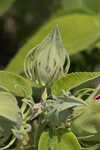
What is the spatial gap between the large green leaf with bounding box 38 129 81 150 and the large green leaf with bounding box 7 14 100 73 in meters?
0.65

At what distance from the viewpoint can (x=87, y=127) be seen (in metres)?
1.15

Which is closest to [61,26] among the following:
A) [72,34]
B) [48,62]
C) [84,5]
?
[72,34]

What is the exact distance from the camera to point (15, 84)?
3.92ft

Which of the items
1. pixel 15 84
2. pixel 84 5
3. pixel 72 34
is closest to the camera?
pixel 15 84

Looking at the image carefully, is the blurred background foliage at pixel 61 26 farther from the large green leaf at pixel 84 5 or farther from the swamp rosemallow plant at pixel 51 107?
Result: the swamp rosemallow plant at pixel 51 107

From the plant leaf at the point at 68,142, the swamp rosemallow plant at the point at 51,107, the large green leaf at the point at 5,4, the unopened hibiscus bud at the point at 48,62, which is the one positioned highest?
the large green leaf at the point at 5,4

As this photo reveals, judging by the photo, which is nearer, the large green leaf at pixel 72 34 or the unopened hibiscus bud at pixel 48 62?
the unopened hibiscus bud at pixel 48 62

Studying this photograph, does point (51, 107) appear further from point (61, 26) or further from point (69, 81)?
point (61, 26)

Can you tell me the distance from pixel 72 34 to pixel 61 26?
70mm

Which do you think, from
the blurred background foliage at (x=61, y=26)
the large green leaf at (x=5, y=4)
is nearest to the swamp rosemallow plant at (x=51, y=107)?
the blurred background foliage at (x=61, y=26)

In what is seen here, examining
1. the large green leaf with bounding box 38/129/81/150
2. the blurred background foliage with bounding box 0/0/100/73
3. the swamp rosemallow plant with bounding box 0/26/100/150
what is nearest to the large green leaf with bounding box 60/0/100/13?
the blurred background foliage with bounding box 0/0/100/73

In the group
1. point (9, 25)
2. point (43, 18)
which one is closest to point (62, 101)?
point (43, 18)

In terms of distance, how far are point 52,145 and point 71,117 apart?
0.32 feet

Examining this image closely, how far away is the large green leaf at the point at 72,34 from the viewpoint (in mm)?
1846
